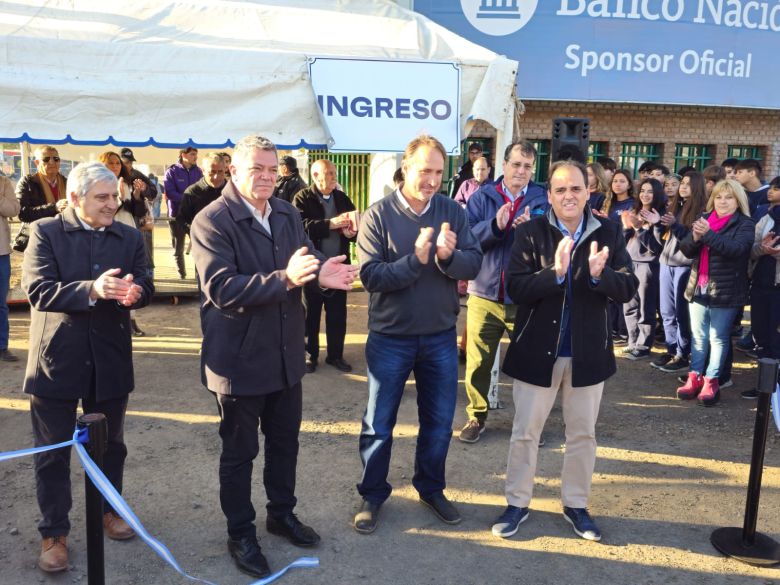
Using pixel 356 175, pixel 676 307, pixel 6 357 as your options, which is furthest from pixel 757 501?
pixel 356 175

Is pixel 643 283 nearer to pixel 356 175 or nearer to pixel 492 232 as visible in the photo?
pixel 492 232

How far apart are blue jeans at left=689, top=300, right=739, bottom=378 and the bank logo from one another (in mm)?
7891

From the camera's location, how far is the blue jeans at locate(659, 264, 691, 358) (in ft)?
20.5

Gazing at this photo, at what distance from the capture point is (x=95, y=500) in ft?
7.93

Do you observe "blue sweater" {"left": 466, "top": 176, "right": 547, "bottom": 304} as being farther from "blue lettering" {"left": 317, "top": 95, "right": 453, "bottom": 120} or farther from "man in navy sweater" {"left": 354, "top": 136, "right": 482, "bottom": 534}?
"blue lettering" {"left": 317, "top": 95, "right": 453, "bottom": 120}

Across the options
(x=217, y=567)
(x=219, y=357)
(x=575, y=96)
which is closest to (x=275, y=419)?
(x=219, y=357)

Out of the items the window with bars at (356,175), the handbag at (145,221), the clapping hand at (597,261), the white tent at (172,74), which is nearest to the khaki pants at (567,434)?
the clapping hand at (597,261)

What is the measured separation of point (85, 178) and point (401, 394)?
1.88m

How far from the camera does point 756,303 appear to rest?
571 cm

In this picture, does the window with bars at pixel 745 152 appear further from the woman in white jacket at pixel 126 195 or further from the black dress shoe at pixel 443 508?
the black dress shoe at pixel 443 508

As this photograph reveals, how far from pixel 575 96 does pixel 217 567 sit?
11209mm

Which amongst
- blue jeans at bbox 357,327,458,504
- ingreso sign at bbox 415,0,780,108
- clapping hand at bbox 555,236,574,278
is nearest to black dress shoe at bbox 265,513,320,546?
blue jeans at bbox 357,327,458,504

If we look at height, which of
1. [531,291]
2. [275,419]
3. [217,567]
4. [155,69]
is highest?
[155,69]

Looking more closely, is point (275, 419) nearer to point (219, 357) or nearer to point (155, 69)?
point (219, 357)
